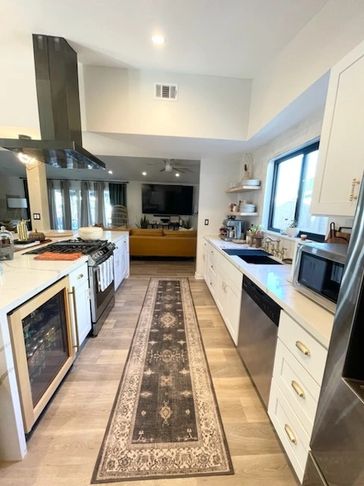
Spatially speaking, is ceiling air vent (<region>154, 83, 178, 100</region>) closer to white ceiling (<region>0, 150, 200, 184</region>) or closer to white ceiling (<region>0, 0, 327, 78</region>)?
white ceiling (<region>0, 0, 327, 78</region>)

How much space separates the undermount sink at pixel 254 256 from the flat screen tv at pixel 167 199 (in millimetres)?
5542

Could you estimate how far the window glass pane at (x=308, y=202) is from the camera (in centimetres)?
212

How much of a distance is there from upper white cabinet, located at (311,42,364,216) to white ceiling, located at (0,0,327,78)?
2.50 feet

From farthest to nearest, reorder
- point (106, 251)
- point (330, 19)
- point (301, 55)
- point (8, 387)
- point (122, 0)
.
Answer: point (106, 251) < point (301, 55) < point (122, 0) < point (330, 19) < point (8, 387)

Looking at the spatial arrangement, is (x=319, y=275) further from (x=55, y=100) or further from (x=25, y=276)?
(x=55, y=100)

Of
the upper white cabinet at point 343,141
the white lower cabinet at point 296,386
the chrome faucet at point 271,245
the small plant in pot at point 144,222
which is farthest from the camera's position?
the small plant in pot at point 144,222

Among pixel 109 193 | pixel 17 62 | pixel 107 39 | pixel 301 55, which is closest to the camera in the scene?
pixel 301 55

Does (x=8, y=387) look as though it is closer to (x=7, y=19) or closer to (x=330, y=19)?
(x=7, y=19)

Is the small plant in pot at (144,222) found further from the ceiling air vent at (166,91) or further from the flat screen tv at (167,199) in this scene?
the ceiling air vent at (166,91)

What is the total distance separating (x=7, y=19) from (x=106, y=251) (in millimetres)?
2154

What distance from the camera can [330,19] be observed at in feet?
4.45

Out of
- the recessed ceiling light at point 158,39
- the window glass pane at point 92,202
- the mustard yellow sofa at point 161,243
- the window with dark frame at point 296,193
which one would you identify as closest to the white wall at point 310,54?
the window with dark frame at point 296,193

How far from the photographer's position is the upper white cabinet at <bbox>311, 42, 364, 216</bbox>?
1070mm

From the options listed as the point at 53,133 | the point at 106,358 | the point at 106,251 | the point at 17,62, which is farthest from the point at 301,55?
the point at 106,358
